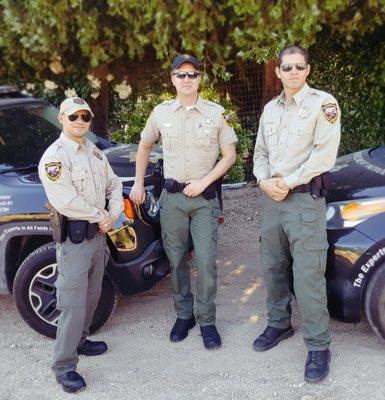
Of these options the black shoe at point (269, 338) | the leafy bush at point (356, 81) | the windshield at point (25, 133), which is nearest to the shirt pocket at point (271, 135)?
the black shoe at point (269, 338)

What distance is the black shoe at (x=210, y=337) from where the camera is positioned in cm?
370

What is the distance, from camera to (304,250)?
3283mm

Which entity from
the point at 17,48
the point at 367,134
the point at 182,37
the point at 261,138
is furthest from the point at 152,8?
the point at 367,134

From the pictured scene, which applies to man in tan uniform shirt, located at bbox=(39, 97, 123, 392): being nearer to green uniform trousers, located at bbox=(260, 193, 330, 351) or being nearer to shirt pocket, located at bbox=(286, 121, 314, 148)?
green uniform trousers, located at bbox=(260, 193, 330, 351)

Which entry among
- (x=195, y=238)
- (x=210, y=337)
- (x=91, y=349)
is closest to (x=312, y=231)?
(x=195, y=238)

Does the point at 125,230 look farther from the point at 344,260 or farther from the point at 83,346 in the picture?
the point at 344,260

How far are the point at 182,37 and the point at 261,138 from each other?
2.44ft

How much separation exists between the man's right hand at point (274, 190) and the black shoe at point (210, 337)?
3.23 feet

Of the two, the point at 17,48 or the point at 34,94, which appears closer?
the point at 17,48

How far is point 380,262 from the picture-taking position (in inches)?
132

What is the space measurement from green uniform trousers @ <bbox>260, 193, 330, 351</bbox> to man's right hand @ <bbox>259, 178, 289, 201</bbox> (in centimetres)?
5

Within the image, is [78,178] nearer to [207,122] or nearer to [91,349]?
[207,122]

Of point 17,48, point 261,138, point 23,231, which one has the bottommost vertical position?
point 23,231

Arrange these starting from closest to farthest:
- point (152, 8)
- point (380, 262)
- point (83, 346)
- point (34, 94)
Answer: point (152, 8) < point (380, 262) < point (83, 346) < point (34, 94)
